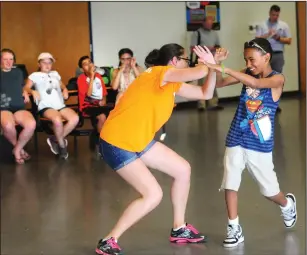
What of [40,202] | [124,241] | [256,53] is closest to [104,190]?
[40,202]

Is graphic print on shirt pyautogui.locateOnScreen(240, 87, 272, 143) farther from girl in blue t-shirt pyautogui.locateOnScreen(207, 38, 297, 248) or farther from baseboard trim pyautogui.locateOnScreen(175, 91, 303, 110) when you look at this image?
baseboard trim pyautogui.locateOnScreen(175, 91, 303, 110)

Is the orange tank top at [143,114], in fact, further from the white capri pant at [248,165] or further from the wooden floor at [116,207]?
the wooden floor at [116,207]

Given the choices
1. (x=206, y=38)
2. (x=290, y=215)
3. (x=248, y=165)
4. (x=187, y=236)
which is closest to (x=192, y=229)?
(x=187, y=236)

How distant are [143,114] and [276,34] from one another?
23.1 feet

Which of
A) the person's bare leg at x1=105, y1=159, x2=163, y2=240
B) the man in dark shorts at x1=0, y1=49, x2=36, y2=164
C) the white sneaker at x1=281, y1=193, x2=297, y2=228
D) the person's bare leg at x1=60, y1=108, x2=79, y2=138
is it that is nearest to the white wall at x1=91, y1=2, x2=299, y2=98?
the person's bare leg at x1=60, y1=108, x2=79, y2=138

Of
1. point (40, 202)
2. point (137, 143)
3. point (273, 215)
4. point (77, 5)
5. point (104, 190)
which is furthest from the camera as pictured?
point (77, 5)

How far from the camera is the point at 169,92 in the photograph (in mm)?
3414

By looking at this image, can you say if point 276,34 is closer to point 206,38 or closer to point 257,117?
point 206,38

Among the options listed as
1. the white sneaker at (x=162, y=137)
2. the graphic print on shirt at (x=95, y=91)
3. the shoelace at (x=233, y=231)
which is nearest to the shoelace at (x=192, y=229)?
the shoelace at (x=233, y=231)

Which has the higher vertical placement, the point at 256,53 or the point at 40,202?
the point at 256,53

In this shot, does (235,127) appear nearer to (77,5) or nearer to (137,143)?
(137,143)

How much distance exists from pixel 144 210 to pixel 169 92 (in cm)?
67

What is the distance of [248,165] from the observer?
12.2 feet

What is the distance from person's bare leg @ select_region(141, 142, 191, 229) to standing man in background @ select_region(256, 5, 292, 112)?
647 cm
